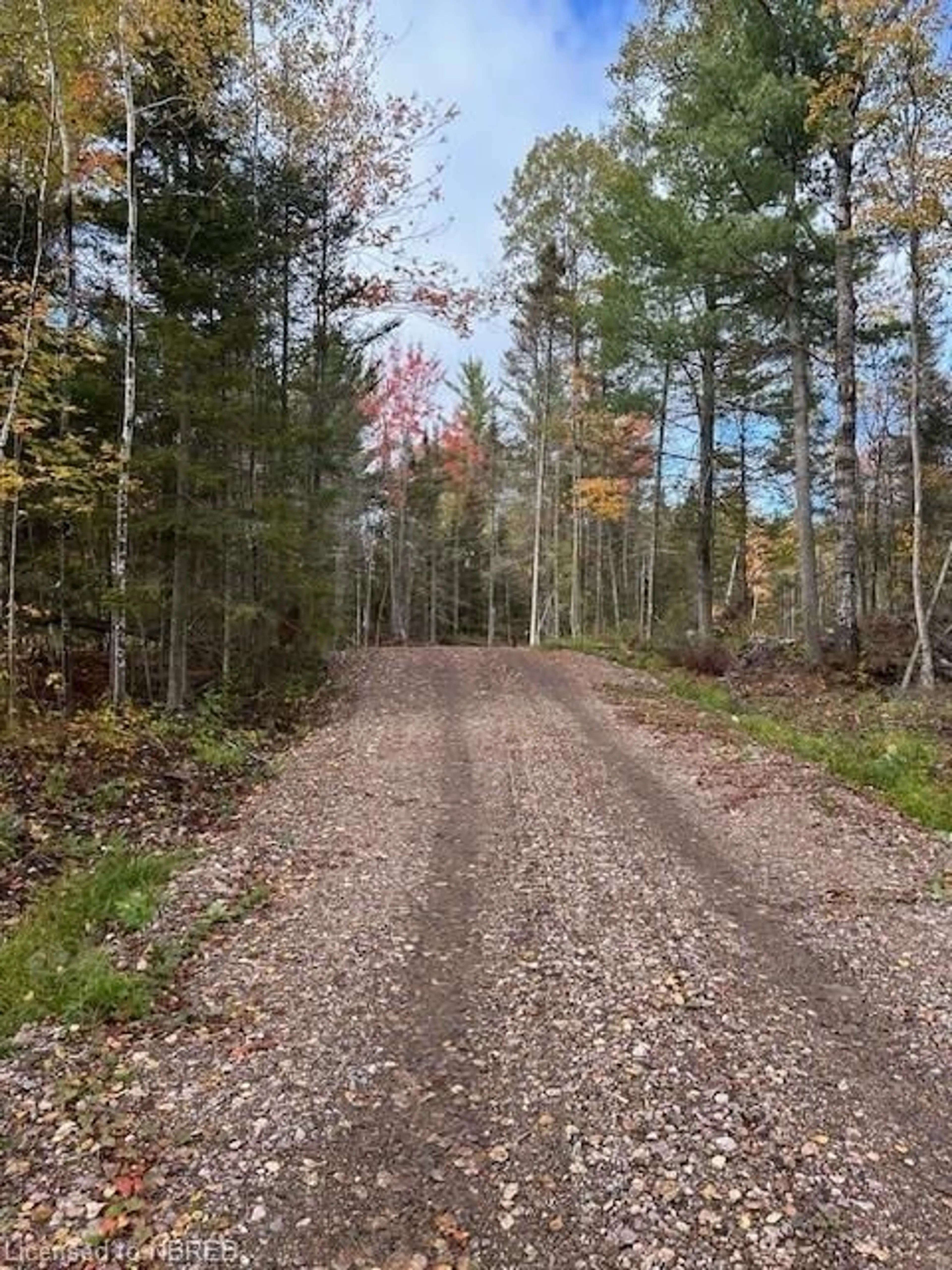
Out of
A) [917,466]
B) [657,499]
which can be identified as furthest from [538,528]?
[917,466]

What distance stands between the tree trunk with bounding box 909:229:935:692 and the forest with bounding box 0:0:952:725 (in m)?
0.08

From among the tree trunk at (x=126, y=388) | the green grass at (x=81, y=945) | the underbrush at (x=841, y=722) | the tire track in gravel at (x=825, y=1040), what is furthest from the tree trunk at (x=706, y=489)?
the green grass at (x=81, y=945)

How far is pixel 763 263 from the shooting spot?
1494 cm

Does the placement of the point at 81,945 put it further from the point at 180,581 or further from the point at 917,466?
the point at 917,466

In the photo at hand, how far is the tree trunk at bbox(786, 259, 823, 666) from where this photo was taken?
14.6 m

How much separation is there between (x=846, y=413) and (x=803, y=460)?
130 cm

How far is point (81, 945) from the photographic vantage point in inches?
198

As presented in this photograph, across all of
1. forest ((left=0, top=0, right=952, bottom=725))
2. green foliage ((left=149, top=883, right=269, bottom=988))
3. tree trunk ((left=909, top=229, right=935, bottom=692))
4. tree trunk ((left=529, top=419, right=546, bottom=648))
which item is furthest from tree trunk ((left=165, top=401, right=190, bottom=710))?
tree trunk ((left=529, top=419, right=546, bottom=648))

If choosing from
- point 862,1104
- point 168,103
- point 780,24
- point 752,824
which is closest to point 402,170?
point 168,103

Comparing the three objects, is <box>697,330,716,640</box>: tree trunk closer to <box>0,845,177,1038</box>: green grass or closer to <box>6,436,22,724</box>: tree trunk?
<box>6,436,22,724</box>: tree trunk

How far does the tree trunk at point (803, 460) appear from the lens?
1459 centimetres

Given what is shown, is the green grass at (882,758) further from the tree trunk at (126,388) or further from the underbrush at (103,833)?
the tree trunk at (126,388)

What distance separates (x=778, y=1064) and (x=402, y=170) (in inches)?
614

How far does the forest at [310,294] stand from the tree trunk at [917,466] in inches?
3.2
